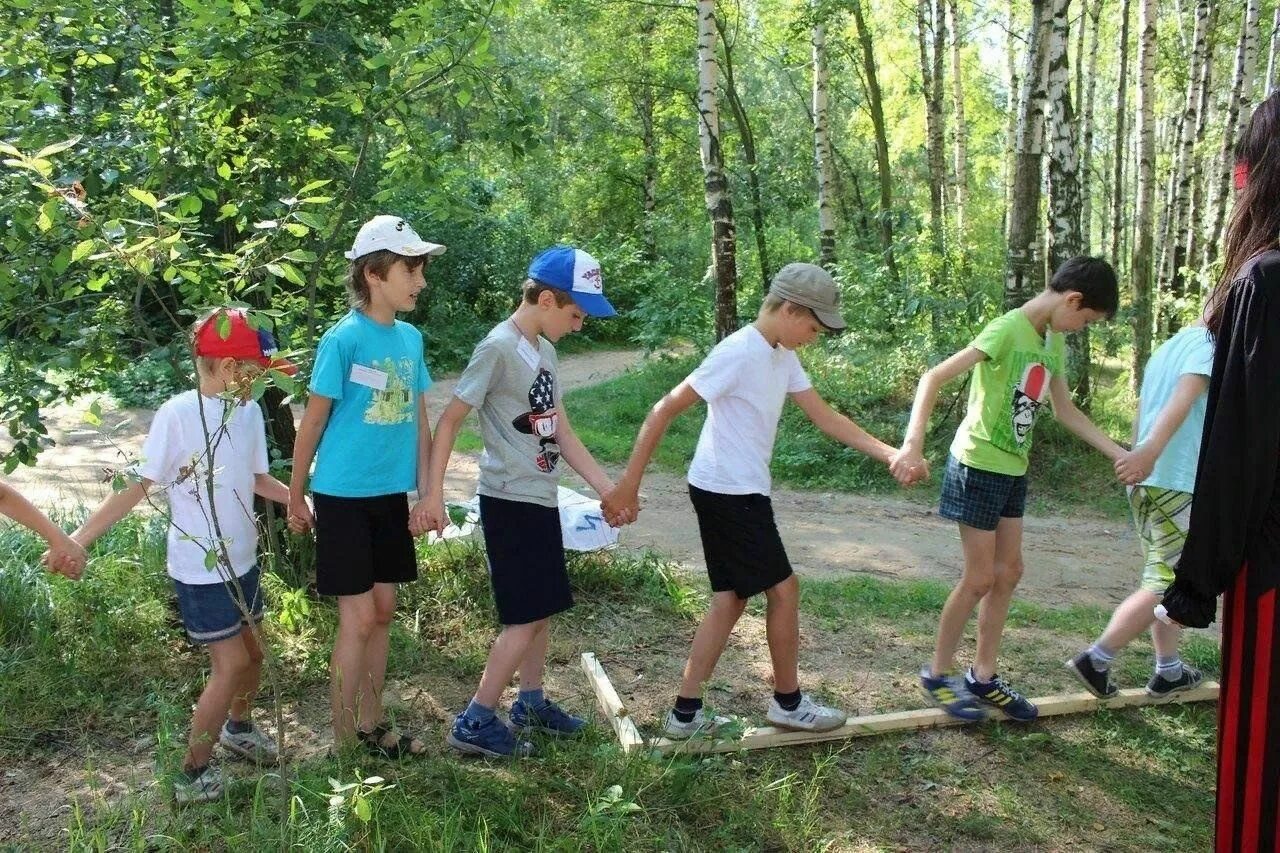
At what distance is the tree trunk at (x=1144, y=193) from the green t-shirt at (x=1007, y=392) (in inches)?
358

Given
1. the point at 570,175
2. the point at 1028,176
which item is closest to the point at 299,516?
the point at 1028,176

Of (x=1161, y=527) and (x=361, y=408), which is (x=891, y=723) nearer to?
(x=1161, y=527)

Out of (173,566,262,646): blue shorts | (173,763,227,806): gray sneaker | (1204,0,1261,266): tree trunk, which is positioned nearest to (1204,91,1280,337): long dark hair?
(173,566,262,646): blue shorts

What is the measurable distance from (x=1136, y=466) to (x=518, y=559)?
2382 millimetres

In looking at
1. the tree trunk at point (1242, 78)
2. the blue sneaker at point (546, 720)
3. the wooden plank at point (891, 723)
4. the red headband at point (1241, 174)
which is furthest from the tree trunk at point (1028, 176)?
the red headband at point (1241, 174)

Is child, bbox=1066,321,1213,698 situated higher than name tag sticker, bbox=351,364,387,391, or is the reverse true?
name tag sticker, bbox=351,364,387,391

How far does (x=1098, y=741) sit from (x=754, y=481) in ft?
6.10

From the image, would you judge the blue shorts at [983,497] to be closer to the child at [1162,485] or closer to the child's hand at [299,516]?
the child at [1162,485]

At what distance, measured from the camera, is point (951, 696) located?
13.6 feet

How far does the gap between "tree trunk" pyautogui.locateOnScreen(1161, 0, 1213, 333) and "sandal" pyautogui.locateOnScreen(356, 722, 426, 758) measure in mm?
11516

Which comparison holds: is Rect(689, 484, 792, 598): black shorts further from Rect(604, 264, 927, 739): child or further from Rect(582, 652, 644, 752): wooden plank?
Rect(582, 652, 644, 752): wooden plank

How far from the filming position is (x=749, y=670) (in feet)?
15.4

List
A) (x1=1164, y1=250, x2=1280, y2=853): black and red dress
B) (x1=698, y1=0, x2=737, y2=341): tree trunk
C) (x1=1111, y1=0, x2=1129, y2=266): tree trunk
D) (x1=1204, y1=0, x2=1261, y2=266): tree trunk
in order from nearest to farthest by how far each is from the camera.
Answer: (x1=1164, y1=250, x2=1280, y2=853): black and red dress, (x1=698, y1=0, x2=737, y2=341): tree trunk, (x1=1204, y1=0, x2=1261, y2=266): tree trunk, (x1=1111, y1=0, x2=1129, y2=266): tree trunk

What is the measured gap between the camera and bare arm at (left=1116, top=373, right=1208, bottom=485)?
3729 mm
